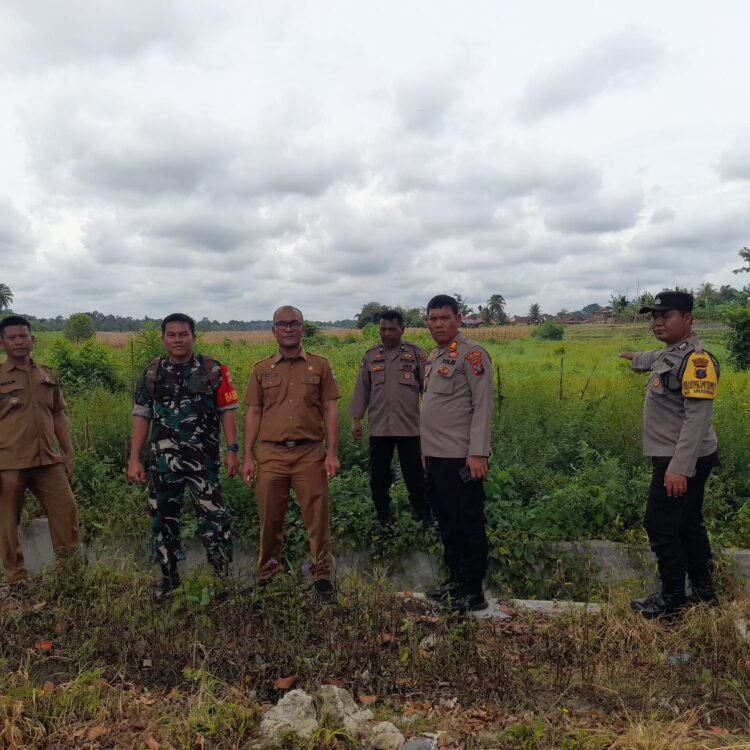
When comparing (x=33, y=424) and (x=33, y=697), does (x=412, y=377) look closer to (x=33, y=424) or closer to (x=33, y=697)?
(x=33, y=424)

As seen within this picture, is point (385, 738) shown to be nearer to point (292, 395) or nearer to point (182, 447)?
point (292, 395)

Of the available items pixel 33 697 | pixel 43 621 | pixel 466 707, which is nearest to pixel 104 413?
pixel 43 621

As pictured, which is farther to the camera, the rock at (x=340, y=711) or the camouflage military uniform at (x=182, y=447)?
the camouflage military uniform at (x=182, y=447)

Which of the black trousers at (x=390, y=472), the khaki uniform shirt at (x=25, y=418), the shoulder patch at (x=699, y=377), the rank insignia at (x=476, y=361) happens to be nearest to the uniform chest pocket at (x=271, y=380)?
the black trousers at (x=390, y=472)

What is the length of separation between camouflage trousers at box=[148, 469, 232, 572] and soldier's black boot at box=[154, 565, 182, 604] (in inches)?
0.8

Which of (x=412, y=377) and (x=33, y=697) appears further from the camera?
(x=412, y=377)

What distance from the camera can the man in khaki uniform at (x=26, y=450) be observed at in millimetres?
4195

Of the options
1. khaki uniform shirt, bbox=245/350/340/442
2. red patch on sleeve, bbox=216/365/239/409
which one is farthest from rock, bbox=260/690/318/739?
red patch on sleeve, bbox=216/365/239/409

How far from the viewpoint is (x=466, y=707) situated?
287 centimetres

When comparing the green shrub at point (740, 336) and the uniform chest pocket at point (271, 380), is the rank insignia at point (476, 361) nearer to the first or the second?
the uniform chest pocket at point (271, 380)

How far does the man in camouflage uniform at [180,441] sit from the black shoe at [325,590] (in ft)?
2.39

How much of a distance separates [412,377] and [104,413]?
177 inches

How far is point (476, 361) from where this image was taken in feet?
12.1

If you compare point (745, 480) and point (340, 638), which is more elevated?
point (745, 480)
